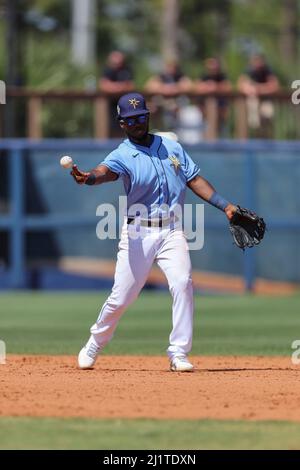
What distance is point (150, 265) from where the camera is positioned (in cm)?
995

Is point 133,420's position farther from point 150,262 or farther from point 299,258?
point 299,258

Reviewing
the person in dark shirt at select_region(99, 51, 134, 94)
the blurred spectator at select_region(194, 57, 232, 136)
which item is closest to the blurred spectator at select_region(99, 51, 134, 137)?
the person in dark shirt at select_region(99, 51, 134, 94)

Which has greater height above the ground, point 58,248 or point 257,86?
point 257,86

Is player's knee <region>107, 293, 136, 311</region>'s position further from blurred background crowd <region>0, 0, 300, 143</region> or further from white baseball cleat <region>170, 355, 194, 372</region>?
blurred background crowd <region>0, 0, 300, 143</region>

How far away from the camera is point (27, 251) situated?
2208 cm

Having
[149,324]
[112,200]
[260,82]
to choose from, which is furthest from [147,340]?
[260,82]

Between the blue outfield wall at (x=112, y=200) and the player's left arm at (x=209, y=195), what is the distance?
39.2ft

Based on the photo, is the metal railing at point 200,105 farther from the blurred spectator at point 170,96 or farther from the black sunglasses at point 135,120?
the black sunglasses at point 135,120

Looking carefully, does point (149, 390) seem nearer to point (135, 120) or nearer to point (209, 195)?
Result: point (209, 195)

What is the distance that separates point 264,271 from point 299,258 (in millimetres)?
705

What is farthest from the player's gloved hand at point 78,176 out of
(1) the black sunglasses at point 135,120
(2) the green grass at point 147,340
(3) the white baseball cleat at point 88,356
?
→ (2) the green grass at point 147,340

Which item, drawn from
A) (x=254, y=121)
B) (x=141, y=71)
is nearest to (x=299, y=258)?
(x=254, y=121)
